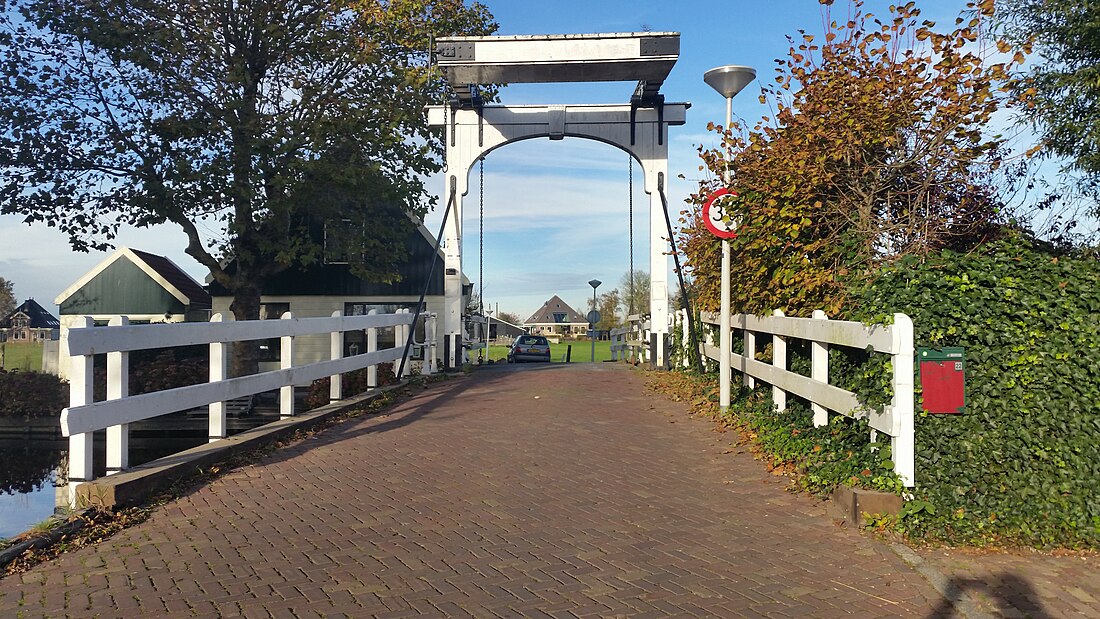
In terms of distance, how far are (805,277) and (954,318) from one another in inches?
85.3

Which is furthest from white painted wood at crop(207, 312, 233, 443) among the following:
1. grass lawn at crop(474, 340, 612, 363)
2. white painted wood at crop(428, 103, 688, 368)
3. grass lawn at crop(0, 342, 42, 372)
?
grass lawn at crop(474, 340, 612, 363)

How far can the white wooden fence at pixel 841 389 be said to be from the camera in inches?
199

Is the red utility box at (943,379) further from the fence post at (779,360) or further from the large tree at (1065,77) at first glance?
the large tree at (1065,77)

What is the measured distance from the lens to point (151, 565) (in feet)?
15.1

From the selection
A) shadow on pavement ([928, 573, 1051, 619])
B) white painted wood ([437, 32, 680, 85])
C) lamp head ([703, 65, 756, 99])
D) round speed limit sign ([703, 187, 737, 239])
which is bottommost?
shadow on pavement ([928, 573, 1051, 619])

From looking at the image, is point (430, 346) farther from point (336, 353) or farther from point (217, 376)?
point (217, 376)

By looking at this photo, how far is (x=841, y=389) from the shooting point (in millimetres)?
6094

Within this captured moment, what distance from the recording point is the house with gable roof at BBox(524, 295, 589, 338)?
387 ft

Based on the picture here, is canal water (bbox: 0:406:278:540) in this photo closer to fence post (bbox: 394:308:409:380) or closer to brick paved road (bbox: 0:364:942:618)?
brick paved road (bbox: 0:364:942:618)

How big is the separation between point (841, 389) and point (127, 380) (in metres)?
5.00

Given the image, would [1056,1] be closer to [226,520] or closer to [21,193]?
[226,520]

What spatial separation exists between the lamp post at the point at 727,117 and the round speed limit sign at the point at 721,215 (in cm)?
27

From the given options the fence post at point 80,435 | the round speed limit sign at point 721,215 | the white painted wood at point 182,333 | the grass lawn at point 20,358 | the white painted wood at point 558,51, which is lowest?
the grass lawn at point 20,358

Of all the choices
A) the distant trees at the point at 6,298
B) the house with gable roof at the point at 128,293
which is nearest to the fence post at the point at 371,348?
the house with gable roof at the point at 128,293
